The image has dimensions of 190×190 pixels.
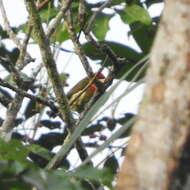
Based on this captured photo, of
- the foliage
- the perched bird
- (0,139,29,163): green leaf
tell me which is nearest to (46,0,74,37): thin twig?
the foliage

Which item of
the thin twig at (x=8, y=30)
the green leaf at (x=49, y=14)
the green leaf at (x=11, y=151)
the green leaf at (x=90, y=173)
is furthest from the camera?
the thin twig at (x=8, y=30)

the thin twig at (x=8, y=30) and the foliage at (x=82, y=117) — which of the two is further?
the thin twig at (x=8, y=30)

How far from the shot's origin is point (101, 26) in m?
2.96

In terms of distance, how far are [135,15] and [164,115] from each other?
1975 mm

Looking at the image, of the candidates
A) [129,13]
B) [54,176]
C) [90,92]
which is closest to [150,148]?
[54,176]

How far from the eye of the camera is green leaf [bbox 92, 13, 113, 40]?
2930 mm

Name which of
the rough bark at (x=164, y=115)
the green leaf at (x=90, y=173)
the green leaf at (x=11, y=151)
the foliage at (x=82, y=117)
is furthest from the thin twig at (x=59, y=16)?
the rough bark at (x=164, y=115)

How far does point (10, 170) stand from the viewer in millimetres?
1242

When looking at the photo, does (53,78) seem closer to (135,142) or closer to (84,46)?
(84,46)

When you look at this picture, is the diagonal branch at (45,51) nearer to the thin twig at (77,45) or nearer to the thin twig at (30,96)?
the thin twig at (30,96)

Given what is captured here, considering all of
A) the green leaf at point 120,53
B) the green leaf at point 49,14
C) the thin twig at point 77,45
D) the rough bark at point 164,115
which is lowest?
the green leaf at point 120,53

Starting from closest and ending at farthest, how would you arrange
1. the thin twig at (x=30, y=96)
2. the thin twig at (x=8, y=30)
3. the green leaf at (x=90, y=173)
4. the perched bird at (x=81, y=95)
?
1. the green leaf at (x=90, y=173)
2. the thin twig at (x=30, y=96)
3. the thin twig at (x=8, y=30)
4. the perched bird at (x=81, y=95)

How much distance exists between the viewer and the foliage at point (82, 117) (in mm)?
1250

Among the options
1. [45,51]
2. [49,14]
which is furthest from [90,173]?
[49,14]
